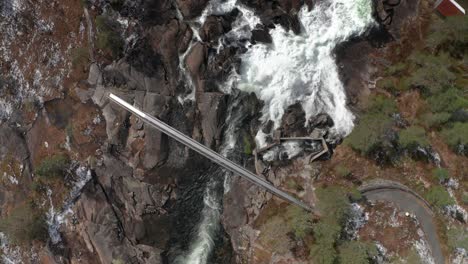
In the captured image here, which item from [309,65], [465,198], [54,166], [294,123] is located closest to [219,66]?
[309,65]

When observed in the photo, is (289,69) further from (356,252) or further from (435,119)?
(356,252)

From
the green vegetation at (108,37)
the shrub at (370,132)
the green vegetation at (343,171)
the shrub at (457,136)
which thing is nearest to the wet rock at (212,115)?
the green vegetation at (108,37)

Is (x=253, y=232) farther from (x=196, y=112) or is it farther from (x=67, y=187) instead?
(x=67, y=187)

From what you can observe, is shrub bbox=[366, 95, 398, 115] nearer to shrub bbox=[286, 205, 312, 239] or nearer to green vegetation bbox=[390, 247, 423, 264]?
shrub bbox=[286, 205, 312, 239]

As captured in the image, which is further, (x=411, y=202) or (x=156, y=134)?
(x=156, y=134)

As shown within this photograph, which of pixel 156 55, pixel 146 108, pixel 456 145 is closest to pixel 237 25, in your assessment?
pixel 156 55

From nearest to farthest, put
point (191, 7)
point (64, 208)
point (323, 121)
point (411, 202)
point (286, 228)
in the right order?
point (411, 202)
point (286, 228)
point (323, 121)
point (191, 7)
point (64, 208)
